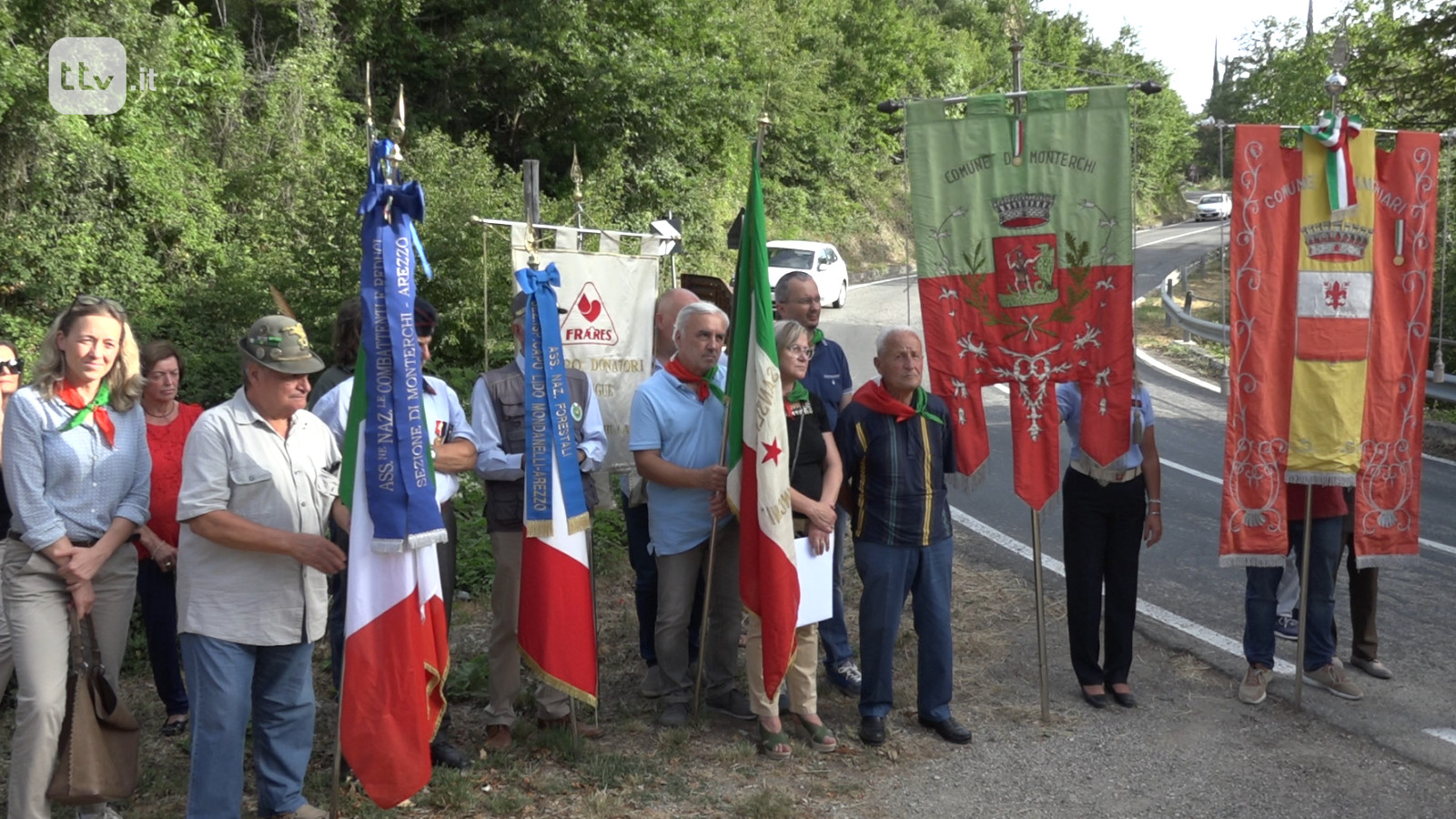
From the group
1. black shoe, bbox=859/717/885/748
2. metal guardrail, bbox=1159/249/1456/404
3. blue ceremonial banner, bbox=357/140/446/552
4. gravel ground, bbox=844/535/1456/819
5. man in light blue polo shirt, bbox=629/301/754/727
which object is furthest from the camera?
metal guardrail, bbox=1159/249/1456/404

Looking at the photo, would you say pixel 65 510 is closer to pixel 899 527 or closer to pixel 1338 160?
pixel 899 527

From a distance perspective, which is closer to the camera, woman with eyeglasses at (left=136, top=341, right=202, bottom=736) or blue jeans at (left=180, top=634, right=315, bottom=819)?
blue jeans at (left=180, top=634, right=315, bottom=819)

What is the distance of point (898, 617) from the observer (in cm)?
545

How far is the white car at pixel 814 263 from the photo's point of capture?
26375 mm

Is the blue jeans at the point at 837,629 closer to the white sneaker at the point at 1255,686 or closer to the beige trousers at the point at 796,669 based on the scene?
the beige trousers at the point at 796,669

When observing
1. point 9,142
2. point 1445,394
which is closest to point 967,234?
point 1445,394

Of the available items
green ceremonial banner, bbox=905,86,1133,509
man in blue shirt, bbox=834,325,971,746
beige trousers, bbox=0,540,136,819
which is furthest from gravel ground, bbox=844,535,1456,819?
beige trousers, bbox=0,540,136,819

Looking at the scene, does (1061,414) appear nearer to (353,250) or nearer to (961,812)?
(961,812)

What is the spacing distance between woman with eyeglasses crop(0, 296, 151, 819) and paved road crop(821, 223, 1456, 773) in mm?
3111

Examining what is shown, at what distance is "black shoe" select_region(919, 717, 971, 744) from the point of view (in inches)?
215

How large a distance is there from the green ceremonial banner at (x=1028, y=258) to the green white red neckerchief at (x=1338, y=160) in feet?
3.38

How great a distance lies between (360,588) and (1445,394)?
12.8m

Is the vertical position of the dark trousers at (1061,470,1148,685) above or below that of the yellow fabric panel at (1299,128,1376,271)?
below

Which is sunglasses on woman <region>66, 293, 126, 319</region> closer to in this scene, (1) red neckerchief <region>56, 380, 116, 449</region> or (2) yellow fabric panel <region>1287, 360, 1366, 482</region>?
(1) red neckerchief <region>56, 380, 116, 449</region>
